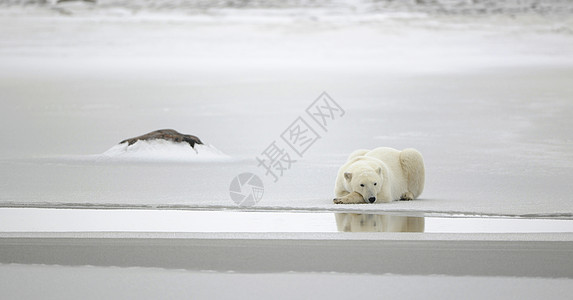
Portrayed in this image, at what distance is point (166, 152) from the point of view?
2742 millimetres

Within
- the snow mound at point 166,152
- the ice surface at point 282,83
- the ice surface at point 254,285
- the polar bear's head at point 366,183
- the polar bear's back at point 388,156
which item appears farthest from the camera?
the ice surface at point 282,83

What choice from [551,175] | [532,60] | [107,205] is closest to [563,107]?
[532,60]

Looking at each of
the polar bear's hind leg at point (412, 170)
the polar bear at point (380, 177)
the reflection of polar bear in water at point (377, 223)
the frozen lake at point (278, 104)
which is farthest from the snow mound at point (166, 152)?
the reflection of polar bear in water at point (377, 223)

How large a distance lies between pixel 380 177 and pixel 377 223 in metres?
0.36

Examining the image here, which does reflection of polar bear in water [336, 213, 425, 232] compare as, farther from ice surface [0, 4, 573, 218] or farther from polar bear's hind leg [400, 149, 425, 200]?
ice surface [0, 4, 573, 218]

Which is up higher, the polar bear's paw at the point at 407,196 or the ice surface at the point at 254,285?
the ice surface at the point at 254,285

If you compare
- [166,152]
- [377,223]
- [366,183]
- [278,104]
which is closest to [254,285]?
[377,223]

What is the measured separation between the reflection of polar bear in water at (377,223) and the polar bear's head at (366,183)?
0.17 m

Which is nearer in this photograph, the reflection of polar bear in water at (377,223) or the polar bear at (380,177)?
the reflection of polar bear in water at (377,223)

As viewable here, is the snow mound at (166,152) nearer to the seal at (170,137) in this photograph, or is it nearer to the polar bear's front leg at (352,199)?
the seal at (170,137)

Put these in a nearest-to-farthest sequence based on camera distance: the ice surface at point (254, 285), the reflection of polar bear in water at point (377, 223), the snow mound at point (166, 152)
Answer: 1. the ice surface at point (254, 285)
2. the reflection of polar bear in water at point (377, 223)
3. the snow mound at point (166, 152)

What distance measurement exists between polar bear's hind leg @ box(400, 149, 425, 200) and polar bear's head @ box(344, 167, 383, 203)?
0.58 feet

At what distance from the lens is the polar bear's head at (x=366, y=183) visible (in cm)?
202

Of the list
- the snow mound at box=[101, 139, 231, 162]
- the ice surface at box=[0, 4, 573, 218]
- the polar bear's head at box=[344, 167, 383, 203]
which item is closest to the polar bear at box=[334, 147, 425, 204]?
the polar bear's head at box=[344, 167, 383, 203]
